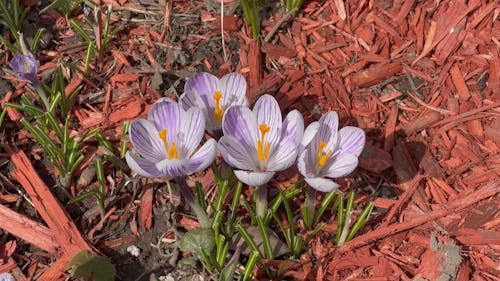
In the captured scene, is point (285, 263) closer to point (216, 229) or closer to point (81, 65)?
point (216, 229)

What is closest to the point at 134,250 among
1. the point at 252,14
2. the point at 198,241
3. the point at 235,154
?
the point at 198,241

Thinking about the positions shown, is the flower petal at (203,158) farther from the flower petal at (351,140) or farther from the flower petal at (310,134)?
the flower petal at (351,140)

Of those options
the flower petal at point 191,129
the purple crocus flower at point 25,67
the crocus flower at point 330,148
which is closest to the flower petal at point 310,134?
the crocus flower at point 330,148

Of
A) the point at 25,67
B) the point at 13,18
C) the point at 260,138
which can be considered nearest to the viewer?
the point at 260,138

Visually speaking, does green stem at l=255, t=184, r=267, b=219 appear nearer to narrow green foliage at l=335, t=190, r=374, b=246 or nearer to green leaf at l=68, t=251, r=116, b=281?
narrow green foliage at l=335, t=190, r=374, b=246

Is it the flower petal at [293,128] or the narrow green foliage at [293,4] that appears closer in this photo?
the flower petal at [293,128]

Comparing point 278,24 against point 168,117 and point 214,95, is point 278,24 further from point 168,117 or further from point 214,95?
point 168,117

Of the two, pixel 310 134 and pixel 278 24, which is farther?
pixel 278 24

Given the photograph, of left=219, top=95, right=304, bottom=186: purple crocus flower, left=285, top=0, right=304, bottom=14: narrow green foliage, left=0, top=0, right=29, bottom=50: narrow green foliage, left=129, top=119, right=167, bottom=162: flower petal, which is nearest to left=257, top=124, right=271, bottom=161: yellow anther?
left=219, top=95, right=304, bottom=186: purple crocus flower
